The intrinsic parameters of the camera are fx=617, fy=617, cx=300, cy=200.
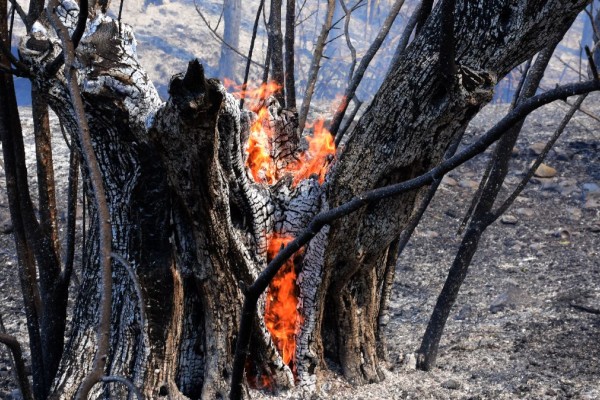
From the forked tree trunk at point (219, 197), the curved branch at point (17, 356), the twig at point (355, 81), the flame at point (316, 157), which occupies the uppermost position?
the twig at point (355, 81)

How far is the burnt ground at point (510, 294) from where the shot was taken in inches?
113

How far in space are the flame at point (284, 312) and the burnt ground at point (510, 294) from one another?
22 centimetres

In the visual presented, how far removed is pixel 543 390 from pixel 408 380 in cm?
60

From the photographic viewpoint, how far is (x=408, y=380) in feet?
9.57

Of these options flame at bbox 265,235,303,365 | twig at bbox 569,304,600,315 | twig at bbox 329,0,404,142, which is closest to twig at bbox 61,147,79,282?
flame at bbox 265,235,303,365

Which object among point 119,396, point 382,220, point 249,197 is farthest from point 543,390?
point 119,396

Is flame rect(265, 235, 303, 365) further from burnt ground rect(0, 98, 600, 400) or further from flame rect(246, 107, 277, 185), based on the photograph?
flame rect(246, 107, 277, 185)

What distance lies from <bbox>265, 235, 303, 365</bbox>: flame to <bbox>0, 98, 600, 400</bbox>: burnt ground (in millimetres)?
216

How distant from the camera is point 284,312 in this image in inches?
105

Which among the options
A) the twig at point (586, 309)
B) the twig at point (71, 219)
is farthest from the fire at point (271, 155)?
the twig at point (586, 309)

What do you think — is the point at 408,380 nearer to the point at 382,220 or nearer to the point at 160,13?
the point at 382,220

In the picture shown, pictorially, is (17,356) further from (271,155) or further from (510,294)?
(510,294)

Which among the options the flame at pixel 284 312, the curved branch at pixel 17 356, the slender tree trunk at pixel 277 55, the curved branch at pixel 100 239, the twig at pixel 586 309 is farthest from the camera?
the twig at pixel 586 309

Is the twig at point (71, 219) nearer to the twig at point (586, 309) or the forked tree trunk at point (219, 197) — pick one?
the forked tree trunk at point (219, 197)
